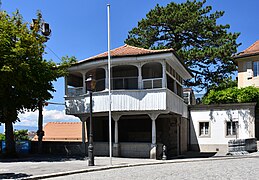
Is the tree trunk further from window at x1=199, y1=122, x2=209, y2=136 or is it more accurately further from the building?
the building

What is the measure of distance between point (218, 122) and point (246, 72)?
27.9 ft

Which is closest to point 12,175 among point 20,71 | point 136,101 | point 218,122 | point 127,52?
point 20,71

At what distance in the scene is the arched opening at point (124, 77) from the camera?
79.5 ft

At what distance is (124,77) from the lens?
2456 cm

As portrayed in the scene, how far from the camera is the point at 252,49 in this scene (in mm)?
36188

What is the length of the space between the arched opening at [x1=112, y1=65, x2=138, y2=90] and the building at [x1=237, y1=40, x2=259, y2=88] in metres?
14.5

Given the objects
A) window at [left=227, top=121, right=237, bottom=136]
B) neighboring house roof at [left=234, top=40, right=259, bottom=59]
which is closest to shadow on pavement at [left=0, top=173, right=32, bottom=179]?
window at [left=227, top=121, right=237, bottom=136]

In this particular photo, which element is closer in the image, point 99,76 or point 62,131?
point 99,76

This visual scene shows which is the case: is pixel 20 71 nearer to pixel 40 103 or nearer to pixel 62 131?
pixel 40 103

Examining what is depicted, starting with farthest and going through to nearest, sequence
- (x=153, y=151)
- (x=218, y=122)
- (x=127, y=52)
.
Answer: (x=218, y=122) < (x=127, y=52) < (x=153, y=151)

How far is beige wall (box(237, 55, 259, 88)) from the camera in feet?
113

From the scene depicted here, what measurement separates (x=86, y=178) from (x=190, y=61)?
27589 millimetres

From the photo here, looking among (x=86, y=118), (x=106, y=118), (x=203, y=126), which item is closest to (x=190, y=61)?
(x=203, y=126)

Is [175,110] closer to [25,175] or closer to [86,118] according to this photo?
[86,118]
